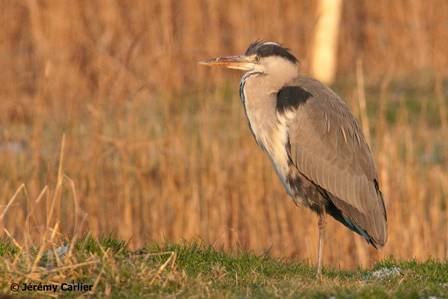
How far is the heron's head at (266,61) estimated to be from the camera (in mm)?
7328

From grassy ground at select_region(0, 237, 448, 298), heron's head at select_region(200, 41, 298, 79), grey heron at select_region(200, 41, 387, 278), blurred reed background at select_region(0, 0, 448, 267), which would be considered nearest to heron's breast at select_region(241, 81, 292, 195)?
grey heron at select_region(200, 41, 387, 278)

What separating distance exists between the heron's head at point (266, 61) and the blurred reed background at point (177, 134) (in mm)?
1323

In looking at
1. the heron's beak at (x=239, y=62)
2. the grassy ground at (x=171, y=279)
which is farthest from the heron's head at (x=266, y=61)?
the grassy ground at (x=171, y=279)

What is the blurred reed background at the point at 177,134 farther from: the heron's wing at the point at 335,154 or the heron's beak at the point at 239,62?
the heron's beak at the point at 239,62

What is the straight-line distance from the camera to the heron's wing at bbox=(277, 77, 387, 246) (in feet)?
23.1

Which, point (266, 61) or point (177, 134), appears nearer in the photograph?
point (266, 61)

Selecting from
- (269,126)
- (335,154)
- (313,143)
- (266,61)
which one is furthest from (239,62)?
(335,154)

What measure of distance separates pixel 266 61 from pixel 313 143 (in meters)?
0.74

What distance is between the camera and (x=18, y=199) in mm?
9539

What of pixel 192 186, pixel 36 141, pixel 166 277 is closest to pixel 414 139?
pixel 192 186

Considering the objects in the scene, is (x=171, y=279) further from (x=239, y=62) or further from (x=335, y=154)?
(x=239, y=62)

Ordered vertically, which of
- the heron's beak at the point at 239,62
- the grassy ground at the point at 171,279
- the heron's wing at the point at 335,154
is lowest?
the grassy ground at the point at 171,279

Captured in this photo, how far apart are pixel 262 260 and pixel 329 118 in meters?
1.16

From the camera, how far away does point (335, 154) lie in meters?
7.26
